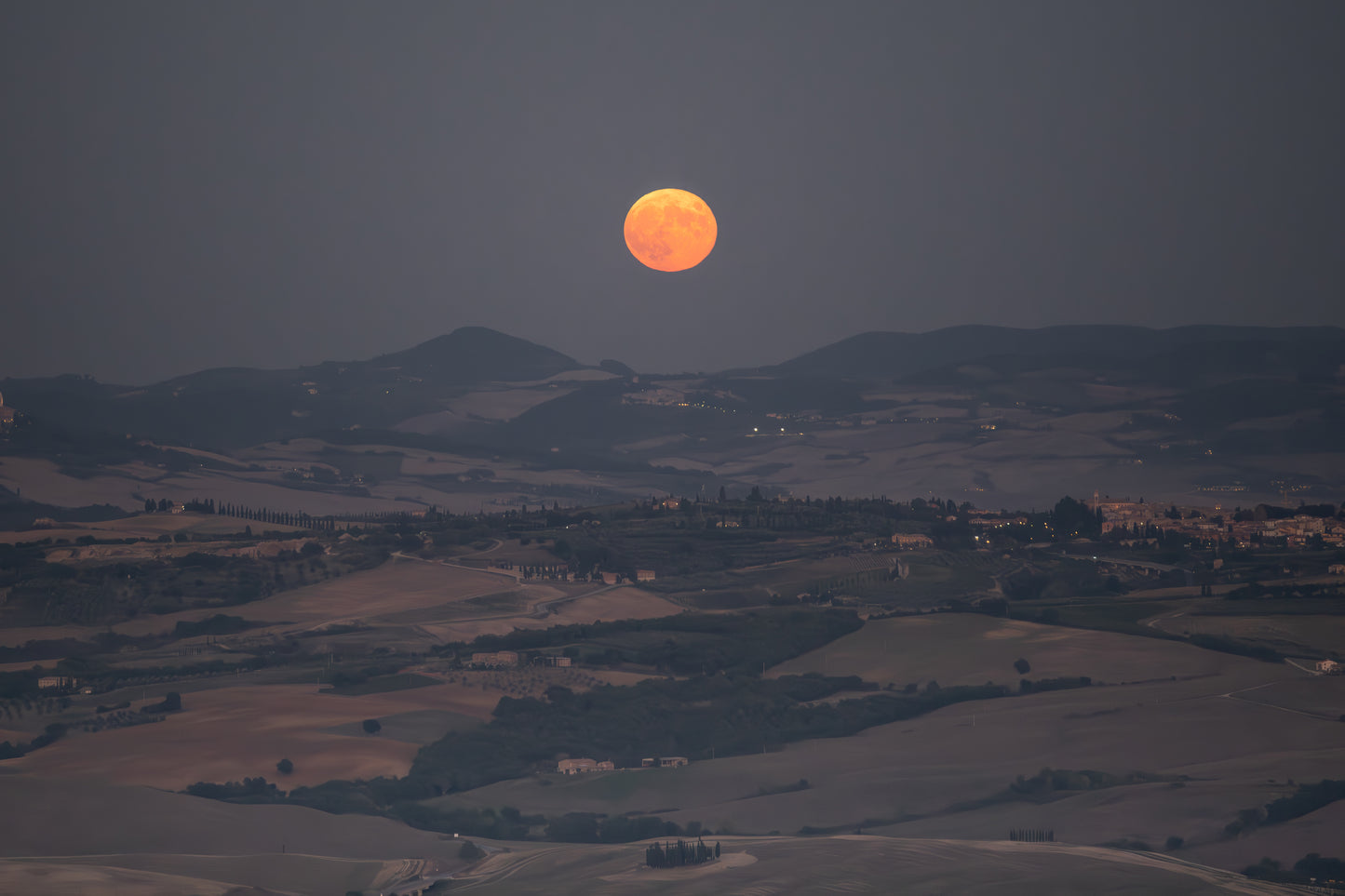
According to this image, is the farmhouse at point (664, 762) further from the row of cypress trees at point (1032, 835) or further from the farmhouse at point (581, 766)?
the row of cypress trees at point (1032, 835)

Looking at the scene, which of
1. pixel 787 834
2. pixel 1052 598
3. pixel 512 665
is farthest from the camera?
pixel 1052 598

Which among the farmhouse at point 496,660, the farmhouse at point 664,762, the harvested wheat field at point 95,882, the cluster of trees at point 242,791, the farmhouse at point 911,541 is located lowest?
the farmhouse at point 664,762

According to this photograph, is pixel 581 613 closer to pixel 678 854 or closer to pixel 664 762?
pixel 664 762

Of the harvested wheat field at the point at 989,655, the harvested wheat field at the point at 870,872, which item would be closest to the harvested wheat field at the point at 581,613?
the harvested wheat field at the point at 989,655

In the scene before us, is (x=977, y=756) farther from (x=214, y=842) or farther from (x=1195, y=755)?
(x=214, y=842)

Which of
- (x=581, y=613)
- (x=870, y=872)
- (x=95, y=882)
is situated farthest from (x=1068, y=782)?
(x=581, y=613)

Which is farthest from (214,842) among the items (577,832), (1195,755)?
(1195,755)
